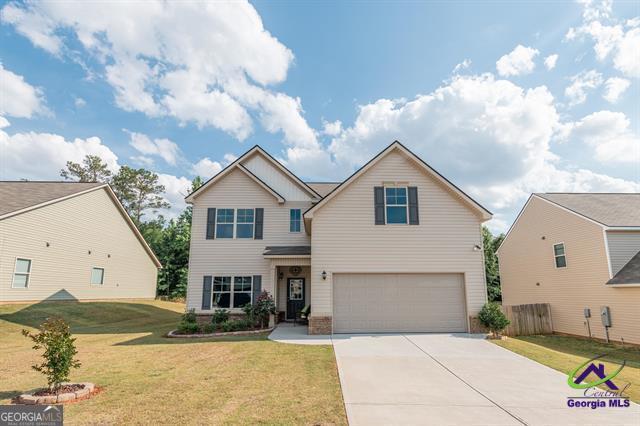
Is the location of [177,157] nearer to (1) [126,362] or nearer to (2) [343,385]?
(1) [126,362]

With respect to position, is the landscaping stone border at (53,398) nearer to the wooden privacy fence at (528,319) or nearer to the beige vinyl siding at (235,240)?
the beige vinyl siding at (235,240)

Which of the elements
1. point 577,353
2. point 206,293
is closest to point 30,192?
point 206,293

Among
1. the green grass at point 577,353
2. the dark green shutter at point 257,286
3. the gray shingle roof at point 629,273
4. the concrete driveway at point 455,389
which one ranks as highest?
the gray shingle roof at point 629,273

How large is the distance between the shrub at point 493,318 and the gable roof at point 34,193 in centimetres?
2265

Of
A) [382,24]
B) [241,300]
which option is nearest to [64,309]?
[241,300]

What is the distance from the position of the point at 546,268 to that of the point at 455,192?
8.97 meters

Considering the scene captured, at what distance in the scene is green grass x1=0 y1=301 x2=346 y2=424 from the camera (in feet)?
16.6

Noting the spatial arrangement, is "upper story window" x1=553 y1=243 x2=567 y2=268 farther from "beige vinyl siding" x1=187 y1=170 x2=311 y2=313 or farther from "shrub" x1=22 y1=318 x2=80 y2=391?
"shrub" x1=22 y1=318 x2=80 y2=391

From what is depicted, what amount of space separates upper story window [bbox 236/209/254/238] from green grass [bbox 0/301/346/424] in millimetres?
5924

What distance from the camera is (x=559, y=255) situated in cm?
1708

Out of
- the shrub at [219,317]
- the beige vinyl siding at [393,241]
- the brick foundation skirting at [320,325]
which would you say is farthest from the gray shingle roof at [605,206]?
the shrub at [219,317]

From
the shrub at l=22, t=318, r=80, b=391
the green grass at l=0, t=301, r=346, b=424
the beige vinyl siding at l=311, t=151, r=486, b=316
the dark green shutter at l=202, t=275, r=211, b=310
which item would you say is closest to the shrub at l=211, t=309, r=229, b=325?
the dark green shutter at l=202, t=275, r=211, b=310

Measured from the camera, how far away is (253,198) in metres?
17.2

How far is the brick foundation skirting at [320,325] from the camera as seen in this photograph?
1256 centimetres
